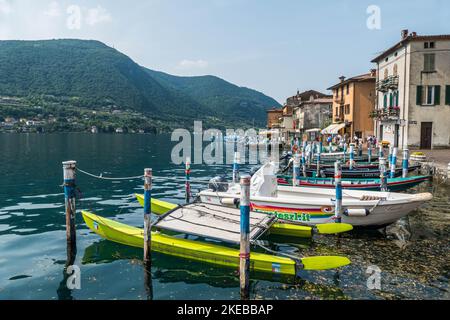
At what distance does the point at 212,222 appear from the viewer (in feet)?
39.0

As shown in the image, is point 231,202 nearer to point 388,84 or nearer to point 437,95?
point 437,95

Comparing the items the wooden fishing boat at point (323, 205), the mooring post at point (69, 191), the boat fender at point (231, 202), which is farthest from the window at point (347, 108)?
the mooring post at point (69, 191)

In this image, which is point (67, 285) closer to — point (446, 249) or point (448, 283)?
point (448, 283)

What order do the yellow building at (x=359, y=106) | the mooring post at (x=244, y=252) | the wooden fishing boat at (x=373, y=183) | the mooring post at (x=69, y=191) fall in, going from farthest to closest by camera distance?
the yellow building at (x=359, y=106), the wooden fishing boat at (x=373, y=183), the mooring post at (x=69, y=191), the mooring post at (x=244, y=252)

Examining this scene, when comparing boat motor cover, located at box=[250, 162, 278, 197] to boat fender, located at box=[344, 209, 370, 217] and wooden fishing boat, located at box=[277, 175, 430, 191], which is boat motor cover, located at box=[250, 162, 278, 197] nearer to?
boat fender, located at box=[344, 209, 370, 217]

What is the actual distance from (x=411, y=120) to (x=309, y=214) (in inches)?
1235

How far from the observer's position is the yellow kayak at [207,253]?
9613 millimetres

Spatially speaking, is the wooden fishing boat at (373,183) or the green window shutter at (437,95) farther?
the green window shutter at (437,95)

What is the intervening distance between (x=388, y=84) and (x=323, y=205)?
3480cm

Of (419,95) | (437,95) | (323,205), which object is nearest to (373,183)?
(323,205)

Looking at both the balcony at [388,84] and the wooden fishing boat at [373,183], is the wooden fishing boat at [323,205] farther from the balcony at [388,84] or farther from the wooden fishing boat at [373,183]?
the balcony at [388,84]

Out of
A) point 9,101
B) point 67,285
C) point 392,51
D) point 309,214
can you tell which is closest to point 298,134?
point 392,51

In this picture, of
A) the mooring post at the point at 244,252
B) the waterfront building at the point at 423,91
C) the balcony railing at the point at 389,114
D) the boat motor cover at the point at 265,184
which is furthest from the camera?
the balcony railing at the point at 389,114

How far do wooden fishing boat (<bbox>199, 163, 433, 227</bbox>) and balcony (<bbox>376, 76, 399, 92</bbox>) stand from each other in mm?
31507
